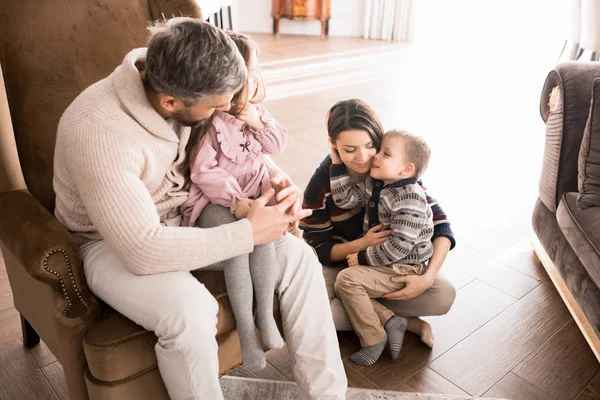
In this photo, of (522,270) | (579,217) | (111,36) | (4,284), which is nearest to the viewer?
(111,36)

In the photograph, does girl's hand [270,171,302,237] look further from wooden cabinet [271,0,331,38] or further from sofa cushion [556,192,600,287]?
wooden cabinet [271,0,331,38]

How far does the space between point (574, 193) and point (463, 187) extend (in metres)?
1.00

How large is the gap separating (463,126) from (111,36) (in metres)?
2.68

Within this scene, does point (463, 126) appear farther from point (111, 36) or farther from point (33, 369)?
point (33, 369)

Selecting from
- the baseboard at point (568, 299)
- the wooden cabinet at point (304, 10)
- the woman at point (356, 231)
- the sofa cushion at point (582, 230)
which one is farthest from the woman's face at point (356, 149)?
the wooden cabinet at point (304, 10)

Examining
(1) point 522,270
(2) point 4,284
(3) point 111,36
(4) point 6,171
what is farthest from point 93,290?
(1) point 522,270

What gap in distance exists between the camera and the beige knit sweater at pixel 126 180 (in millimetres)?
1286

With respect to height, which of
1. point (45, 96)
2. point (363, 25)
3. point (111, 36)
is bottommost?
point (363, 25)

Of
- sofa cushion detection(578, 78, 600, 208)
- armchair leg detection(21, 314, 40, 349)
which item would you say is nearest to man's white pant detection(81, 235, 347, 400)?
armchair leg detection(21, 314, 40, 349)

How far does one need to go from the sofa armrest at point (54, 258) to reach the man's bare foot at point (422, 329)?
3.19ft

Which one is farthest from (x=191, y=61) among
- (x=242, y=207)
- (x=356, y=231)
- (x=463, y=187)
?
(x=463, y=187)

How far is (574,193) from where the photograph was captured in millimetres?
2012

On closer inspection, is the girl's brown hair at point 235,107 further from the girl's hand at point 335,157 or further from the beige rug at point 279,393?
the beige rug at point 279,393

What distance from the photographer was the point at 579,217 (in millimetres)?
1892
